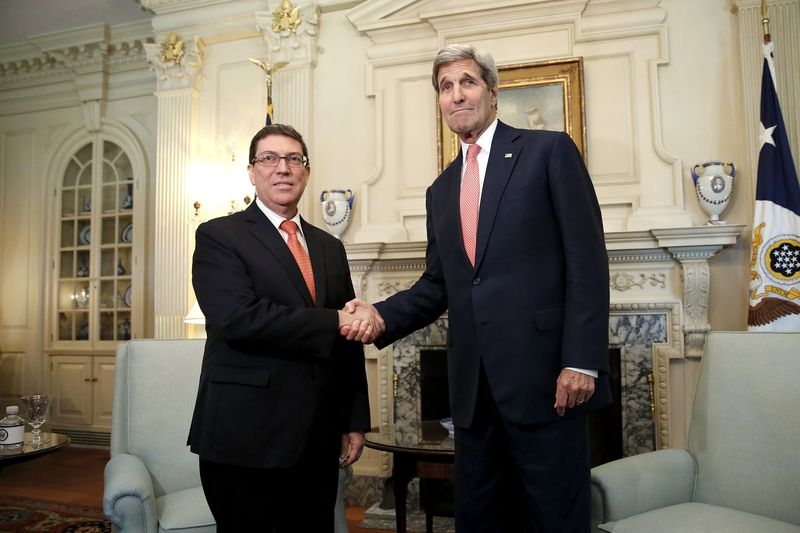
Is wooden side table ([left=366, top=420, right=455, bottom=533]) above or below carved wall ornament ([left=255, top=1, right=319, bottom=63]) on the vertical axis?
below

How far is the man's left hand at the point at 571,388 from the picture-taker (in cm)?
148

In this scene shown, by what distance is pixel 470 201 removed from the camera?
1.71 meters

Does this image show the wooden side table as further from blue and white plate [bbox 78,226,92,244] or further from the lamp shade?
blue and white plate [bbox 78,226,92,244]

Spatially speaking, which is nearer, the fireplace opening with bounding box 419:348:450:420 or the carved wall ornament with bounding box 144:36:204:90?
the fireplace opening with bounding box 419:348:450:420

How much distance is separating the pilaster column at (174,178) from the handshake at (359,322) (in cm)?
329

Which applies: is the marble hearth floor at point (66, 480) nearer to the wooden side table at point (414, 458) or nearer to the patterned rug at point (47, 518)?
the patterned rug at point (47, 518)

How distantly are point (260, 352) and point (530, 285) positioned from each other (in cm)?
70

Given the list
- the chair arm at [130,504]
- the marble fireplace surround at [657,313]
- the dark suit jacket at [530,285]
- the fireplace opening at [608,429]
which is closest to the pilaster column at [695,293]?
the marble fireplace surround at [657,313]

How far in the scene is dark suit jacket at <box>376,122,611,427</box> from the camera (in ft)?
4.96

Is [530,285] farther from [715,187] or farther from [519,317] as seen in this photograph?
[715,187]

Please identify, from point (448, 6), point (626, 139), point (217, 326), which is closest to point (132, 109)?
point (448, 6)

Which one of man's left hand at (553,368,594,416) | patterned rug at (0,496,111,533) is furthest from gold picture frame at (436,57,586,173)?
patterned rug at (0,496,111,533)

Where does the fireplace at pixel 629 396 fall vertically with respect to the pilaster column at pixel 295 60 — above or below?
below

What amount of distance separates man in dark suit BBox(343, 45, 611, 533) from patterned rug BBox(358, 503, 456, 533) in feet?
6.06
